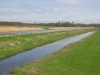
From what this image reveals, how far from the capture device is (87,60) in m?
18.8

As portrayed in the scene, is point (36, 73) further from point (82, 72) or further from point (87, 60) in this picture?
point (87, 60)

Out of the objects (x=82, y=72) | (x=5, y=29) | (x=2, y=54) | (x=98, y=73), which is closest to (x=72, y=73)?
(x=82, y=72)

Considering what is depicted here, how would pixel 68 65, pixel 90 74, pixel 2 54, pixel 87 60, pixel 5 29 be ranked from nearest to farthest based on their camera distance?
1. pixel 90 74
2. pixel 68 65
3. pixel 87 60
4. pixel 2 54
5. pixel 5 29

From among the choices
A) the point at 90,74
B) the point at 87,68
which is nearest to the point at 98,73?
the point at 90,74

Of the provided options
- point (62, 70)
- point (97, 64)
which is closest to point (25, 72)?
point (62, 70)

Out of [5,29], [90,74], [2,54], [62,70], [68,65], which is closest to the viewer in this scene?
[90,74]

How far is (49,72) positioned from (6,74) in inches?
121

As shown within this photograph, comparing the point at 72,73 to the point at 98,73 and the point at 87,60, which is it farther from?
the point at 87,60

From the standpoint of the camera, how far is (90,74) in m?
14.1

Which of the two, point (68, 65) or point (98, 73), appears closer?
point (98, 73)

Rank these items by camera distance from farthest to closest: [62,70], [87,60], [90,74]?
[87,60], [62,70], [90,74]

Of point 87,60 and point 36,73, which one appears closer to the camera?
point 36,73

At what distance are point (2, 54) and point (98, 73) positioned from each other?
12710mm

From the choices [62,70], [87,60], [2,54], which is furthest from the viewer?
[2,54]
